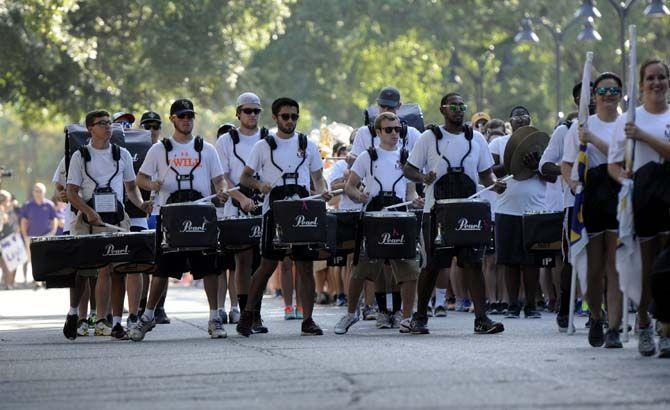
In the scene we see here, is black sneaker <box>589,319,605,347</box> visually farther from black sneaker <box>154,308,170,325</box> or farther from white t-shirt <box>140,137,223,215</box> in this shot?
black sneaker <box>154,308,170,325</box>

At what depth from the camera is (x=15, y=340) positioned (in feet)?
55.1

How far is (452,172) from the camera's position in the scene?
609 inches

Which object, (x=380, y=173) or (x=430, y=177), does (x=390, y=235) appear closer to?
(x=430, y=177)

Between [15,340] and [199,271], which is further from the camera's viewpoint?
[15,340]

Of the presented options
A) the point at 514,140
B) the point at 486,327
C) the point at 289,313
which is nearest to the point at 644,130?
the point at 486,327

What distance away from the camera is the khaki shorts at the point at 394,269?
1611 centimetres

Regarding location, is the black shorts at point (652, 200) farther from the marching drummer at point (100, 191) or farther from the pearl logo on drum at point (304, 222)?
the marching drummer at point (100, 191)

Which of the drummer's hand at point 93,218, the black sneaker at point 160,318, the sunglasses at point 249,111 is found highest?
the sunglasses at point 249,111

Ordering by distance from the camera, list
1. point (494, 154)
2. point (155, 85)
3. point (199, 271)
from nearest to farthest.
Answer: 1. point (199, 271)
2. point (494, 154)
3. point (155, 85)

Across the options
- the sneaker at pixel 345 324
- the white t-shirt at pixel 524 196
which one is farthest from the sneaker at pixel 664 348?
the white t-shirt at pixel 524 196

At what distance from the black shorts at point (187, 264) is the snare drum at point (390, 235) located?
130 cm

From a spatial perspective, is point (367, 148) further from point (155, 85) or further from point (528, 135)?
point (155, 85)

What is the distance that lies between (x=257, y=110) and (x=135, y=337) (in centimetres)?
285

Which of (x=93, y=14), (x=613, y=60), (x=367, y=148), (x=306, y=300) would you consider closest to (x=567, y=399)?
(x=306, y=300)
